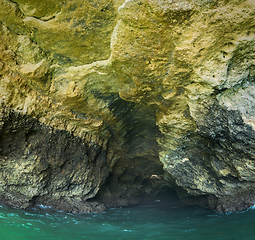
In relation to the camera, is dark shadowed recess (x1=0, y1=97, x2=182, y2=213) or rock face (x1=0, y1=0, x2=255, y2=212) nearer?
rock face (x1=0, y1=0, x2=255, y2=212)

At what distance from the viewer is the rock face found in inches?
118

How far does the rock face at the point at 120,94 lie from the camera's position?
3.00 m

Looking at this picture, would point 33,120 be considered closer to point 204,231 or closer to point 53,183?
point 53,183

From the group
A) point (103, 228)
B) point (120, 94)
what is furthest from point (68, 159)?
point (120, 94)

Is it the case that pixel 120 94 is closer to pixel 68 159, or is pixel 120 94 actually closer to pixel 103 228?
pixel 68 159

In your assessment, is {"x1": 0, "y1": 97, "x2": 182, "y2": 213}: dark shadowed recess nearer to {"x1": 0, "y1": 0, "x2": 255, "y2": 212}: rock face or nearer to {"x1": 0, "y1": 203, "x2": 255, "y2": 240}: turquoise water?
{"x1": 0, "y1": 0, "x2": 255, "y2": 212}: rock face

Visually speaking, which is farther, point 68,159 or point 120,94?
point 68,159

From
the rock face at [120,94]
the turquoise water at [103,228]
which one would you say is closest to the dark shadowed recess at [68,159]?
the rock face at [120,94]

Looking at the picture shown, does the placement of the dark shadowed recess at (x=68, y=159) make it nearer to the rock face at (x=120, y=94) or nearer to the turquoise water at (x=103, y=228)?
the rock face at (x=120, y=94)

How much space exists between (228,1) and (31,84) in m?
4.05

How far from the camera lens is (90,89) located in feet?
14.2

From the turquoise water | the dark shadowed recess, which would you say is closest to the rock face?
the dark shadowed recess

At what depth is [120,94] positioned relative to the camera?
431cm

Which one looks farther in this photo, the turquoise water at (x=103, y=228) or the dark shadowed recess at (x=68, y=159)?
the dark shadowed recess at (x=68, y=159)
